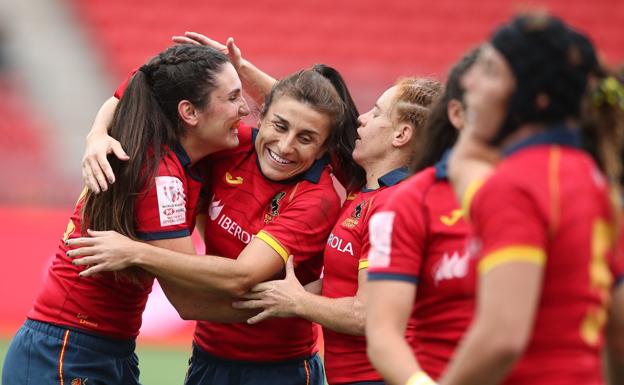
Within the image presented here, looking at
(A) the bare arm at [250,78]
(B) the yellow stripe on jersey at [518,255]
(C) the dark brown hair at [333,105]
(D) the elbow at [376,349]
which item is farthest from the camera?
(A) the bare arm at [250,78]

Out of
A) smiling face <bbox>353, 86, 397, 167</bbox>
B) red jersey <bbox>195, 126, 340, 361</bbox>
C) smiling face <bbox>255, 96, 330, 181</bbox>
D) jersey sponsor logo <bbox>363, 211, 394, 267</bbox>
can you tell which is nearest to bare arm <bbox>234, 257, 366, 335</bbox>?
red jersey <bbox>195, 126, 340, 361</bbox>

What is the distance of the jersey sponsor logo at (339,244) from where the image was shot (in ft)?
12.5

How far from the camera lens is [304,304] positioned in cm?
374

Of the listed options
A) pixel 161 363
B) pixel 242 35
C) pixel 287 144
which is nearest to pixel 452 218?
pixel 287 144

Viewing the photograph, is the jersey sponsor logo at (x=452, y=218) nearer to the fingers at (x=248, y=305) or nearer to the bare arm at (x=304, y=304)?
the bare arm at (x=304, y=304)

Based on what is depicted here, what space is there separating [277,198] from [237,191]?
6.9 inches

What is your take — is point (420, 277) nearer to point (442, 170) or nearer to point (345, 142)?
point (442, 170)

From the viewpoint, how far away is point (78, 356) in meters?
3.82

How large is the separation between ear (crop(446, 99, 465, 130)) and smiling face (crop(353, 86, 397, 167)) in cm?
97

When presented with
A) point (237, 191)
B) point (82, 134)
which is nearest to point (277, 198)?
point (237, 191)

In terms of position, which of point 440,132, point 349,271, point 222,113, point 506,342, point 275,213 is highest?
point 440,132

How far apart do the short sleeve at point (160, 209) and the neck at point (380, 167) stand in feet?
2.61

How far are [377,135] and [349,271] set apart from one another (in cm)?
58

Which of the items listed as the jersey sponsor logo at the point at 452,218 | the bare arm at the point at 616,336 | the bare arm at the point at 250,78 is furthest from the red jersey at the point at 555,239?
the bare arm at the point at 250,78
